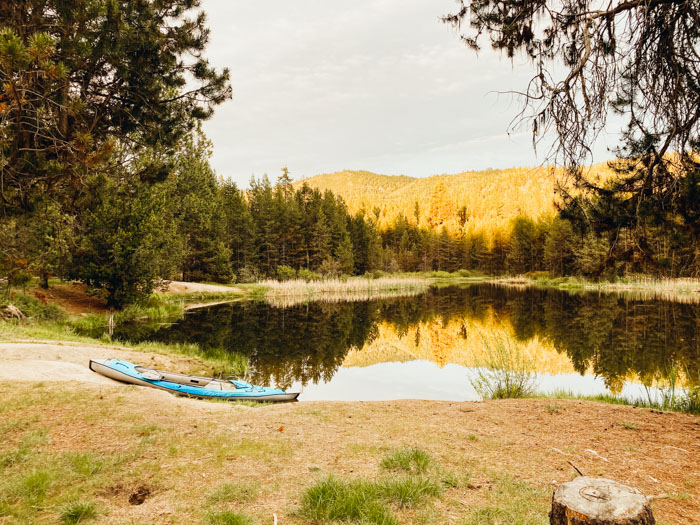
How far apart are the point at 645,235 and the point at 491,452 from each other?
3.63 meters

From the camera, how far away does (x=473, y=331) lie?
17719 mm

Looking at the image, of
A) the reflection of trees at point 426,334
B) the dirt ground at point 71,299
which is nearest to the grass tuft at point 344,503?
the reflection of trees at point 426,334

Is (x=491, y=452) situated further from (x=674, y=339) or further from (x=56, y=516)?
(x=674, y=339)

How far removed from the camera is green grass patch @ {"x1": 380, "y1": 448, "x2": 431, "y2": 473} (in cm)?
401

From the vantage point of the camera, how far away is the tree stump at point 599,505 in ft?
6.96

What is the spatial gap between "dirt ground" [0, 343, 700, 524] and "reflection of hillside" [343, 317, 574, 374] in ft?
17.3

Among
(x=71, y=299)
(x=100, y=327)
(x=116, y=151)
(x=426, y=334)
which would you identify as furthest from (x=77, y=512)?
(x=71, y=299)

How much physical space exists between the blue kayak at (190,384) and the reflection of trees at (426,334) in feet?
6.47

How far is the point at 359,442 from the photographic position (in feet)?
16.0

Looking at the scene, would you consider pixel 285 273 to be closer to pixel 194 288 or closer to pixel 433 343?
pixel 194 288

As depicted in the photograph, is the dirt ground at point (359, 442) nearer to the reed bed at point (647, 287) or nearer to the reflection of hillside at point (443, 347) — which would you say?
the reflection of hillside at point (443, 347)

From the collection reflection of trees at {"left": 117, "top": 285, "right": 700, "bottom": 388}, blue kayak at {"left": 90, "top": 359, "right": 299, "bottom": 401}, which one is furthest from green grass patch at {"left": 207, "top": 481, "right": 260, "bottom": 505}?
reflection of trees at {"left": 117, "top": 285, "right": 700, "bottom": 388}

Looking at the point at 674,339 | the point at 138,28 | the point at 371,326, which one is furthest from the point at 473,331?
the point at 138,28

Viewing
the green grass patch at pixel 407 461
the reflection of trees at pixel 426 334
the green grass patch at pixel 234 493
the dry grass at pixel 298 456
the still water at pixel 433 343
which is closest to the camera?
the dry grass at pixel 298 456
